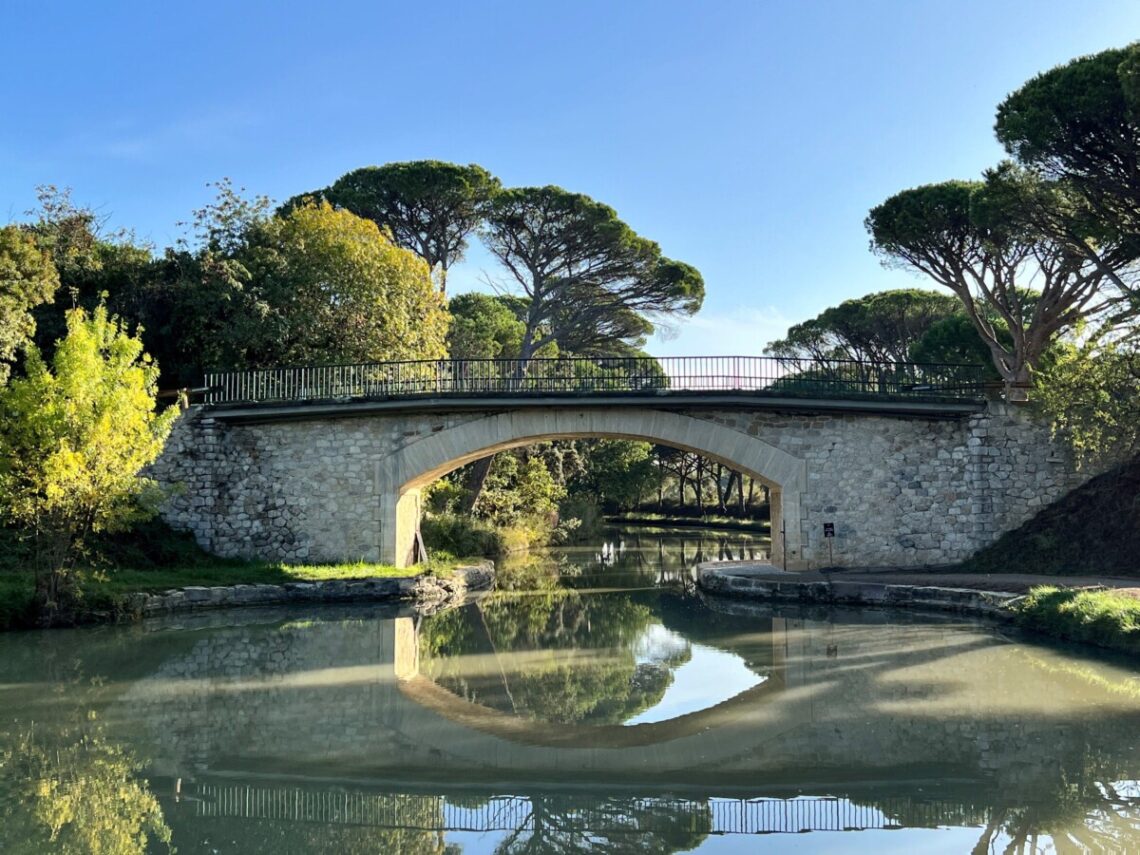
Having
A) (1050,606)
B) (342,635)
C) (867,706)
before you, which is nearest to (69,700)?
(342,635)

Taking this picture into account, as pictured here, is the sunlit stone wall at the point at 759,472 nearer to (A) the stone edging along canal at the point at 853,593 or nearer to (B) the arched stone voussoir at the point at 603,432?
(B) the arched stone voussoir at the point at 603,432

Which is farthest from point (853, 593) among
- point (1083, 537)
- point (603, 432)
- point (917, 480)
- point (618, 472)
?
point (618, 472)

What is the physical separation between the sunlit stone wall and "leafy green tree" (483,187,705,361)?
9066mm

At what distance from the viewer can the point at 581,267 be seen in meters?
24.8

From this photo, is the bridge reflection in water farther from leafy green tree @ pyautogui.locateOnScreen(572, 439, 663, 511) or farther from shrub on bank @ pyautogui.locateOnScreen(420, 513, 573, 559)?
leafy green tree @ pyautogui.locateOnScreen(572, 439, 663, 511)

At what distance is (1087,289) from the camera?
19594 millimetres

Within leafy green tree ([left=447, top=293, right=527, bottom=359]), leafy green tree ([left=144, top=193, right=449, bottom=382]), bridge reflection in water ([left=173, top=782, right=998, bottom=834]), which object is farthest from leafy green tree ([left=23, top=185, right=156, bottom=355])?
bridge reflection in water ([left=173, top=782, right=998, bottom=834])

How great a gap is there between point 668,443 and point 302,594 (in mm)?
6632

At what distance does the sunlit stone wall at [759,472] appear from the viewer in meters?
15.6

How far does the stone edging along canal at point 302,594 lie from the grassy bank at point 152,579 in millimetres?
204

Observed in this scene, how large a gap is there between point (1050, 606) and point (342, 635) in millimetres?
8632

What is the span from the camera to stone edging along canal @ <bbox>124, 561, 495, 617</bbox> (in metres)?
13.1

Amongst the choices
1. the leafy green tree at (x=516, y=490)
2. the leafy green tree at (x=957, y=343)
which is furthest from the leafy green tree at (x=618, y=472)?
the leafy green tree at (x=957, y=343)

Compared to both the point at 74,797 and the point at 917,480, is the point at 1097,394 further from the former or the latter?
the point at 74,797
